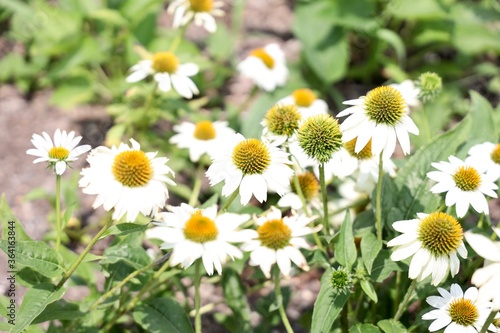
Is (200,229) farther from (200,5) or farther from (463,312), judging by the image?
(200,5)

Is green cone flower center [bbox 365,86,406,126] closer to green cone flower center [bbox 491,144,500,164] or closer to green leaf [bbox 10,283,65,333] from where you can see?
green cone flower center [bbox 491,144,500,164]

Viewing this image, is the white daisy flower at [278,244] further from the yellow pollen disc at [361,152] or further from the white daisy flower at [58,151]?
the white daisy flower at [58,151]

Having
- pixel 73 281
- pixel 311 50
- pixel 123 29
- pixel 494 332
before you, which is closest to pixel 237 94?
pixel 311 50

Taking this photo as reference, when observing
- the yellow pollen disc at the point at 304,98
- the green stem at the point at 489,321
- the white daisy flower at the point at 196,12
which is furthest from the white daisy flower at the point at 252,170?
the white daisy flower at the point at 196,12

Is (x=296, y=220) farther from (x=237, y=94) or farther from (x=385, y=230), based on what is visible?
(x=237, y=94)

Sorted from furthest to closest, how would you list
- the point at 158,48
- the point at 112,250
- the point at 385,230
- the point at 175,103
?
1. the point at 158,48
2. the point at 175,103
3. the point at 385,230
4. the point at 112,250

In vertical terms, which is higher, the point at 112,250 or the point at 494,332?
the point at 112,250

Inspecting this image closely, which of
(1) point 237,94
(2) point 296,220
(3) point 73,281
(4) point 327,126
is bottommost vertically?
(1) point 237,94

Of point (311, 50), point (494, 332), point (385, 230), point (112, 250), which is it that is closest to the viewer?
point (494, 332)
